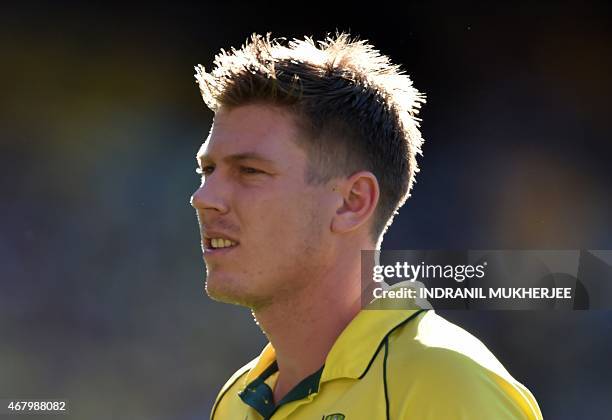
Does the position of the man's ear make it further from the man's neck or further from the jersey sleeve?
the jersey sleeve

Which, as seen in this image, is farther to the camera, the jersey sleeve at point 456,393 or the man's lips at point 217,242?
the man's lips at point 217,242

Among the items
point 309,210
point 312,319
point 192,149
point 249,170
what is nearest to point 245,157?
point 249,170

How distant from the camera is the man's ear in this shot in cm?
154

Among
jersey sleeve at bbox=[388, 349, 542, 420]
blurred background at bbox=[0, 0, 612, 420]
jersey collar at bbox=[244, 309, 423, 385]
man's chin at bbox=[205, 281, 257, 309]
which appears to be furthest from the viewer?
blurred background at bbox=[0, 0, 612, 420]

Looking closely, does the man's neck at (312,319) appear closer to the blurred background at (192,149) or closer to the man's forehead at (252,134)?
the man's forehead at (252,134)

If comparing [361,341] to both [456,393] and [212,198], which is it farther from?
[212,198]

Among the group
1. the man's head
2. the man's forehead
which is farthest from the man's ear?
the man's forehead

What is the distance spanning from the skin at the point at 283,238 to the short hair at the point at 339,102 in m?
0.04

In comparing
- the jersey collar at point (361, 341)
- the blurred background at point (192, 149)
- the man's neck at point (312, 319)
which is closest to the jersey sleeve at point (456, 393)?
the jersey collar at point (361, 341)

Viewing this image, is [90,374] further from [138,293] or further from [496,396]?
[496,396]

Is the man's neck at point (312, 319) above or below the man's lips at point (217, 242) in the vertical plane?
below

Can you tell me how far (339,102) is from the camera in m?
1.60

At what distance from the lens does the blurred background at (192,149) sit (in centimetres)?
480

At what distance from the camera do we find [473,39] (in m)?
4.96
